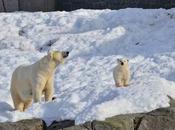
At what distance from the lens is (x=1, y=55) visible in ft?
42.7

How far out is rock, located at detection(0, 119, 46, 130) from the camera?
7.14m

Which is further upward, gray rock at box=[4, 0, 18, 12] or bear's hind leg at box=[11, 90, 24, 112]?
gray rock at box=[4, 0, 18, 12]

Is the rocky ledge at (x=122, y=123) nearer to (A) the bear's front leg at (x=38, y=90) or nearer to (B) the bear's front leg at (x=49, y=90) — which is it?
(A) the bear's front leg at (x=38, y=90)

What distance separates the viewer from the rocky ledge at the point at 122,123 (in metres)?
7.08

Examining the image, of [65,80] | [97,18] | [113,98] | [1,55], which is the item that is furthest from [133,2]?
[113,98]

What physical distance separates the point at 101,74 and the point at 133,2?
703cm

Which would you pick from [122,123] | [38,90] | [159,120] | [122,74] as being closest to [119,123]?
[122,123]

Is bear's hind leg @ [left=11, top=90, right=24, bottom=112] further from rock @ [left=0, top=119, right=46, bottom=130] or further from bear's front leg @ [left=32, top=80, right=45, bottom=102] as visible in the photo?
rock @ [left=0, top=119, right=46, bottom=130]

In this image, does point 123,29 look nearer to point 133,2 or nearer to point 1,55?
point 1,55

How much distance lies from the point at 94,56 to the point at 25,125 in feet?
18.0

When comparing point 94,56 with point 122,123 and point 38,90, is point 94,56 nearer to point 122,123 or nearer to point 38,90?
point 38,90

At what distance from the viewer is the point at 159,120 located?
291 inches

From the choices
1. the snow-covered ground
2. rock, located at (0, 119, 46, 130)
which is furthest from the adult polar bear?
rock, located at (0, 119, 46, 130)

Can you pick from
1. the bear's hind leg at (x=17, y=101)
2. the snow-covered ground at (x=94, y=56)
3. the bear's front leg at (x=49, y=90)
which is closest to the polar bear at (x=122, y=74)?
the snow-covered ground at (x=94, y=56)
